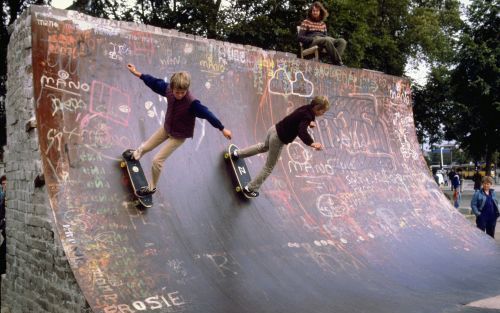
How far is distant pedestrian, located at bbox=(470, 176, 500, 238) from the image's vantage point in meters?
10.2

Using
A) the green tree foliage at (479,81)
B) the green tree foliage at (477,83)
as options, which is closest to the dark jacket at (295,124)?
the green tree foliage at (477,83)

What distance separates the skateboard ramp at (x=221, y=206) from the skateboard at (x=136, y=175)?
4.1 inches

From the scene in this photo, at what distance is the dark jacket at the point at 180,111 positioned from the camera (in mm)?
5836

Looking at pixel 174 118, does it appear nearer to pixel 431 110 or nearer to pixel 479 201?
pixel 479 201

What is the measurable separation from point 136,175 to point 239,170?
66.4 inches

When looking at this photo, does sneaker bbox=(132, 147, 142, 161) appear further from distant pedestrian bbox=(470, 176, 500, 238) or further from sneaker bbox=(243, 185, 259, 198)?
distant pedestrian bbox=(470, 176, 500, 238)

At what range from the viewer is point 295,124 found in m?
6.73

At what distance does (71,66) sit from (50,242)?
215 cm

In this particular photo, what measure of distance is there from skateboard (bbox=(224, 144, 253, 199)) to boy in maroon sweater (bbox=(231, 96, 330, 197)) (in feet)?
0.26

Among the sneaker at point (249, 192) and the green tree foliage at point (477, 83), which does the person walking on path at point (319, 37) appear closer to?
the sneaker at point (249, 192)

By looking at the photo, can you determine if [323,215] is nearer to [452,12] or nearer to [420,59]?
[420,59]

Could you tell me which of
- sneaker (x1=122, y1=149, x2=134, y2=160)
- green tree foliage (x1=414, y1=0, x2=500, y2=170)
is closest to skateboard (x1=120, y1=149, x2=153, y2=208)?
sneaker (x1=122, y1=149, x2=134, y2=160)

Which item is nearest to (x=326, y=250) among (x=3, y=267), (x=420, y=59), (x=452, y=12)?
(x=3, y=267)

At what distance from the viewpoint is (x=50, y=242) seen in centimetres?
545
